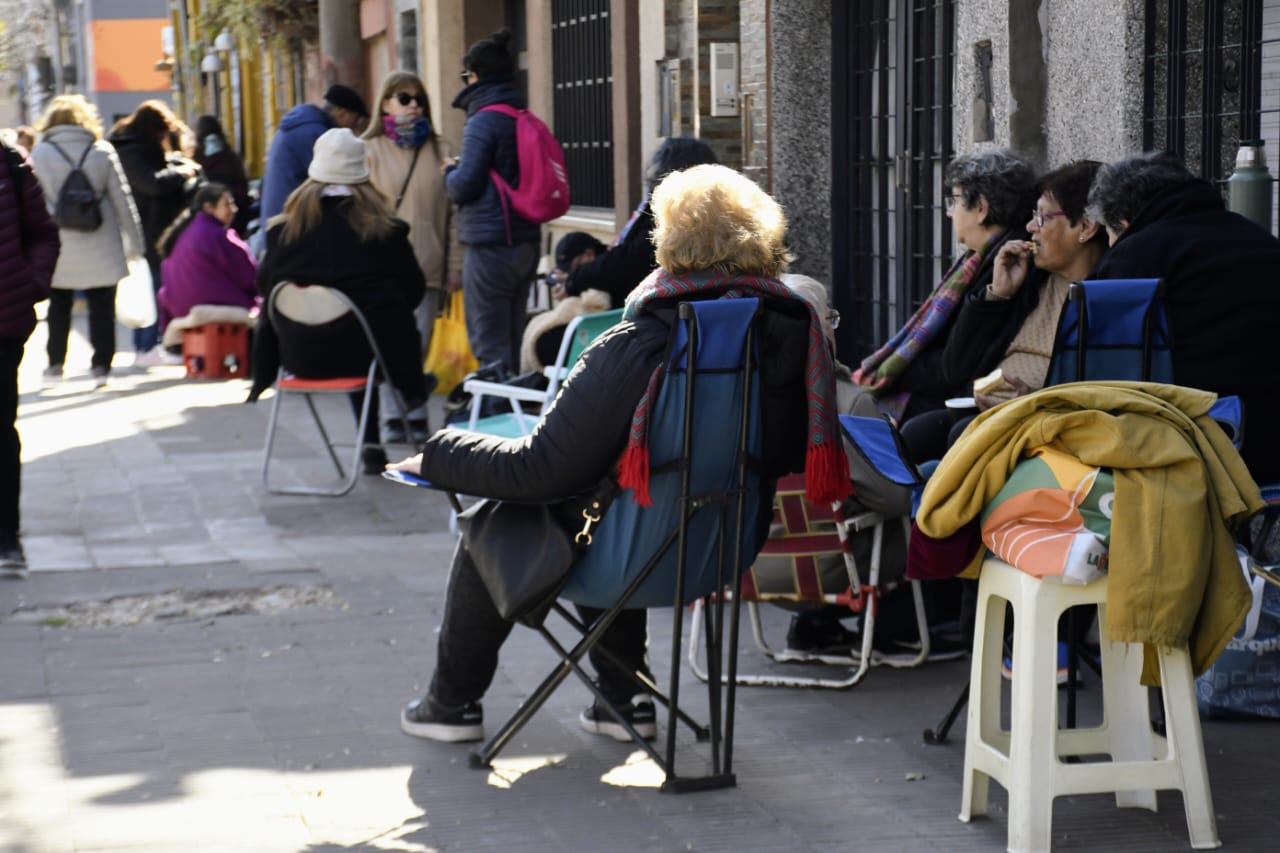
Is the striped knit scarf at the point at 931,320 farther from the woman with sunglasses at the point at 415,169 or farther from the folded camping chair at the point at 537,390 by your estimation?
the woman with sunglasses at the point at 415,169

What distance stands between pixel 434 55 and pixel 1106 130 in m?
10.3

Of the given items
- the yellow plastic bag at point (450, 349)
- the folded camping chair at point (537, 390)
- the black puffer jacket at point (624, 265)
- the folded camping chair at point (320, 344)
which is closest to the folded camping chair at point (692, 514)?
the folded camping chair at point (537, 390)

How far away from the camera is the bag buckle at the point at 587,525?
454cm

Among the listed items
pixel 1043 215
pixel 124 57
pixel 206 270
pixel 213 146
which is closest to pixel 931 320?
pixel 1043 215

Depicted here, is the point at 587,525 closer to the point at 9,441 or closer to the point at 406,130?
the point at 9,441

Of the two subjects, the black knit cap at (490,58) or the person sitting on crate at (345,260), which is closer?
the person sitting on crate at (345,260)

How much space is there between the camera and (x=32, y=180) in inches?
282

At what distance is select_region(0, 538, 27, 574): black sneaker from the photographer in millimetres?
7273

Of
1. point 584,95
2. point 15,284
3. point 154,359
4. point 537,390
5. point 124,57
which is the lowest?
point 154,359

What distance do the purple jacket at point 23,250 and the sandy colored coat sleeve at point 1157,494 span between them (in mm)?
4086

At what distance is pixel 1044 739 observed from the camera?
163 inches

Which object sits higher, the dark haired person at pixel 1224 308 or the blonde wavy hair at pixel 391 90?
the blonde wavy hair at pixel 391 90

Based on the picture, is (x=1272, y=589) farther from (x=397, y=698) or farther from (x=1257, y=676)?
(x=397, y=698)

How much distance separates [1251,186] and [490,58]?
5.32m
